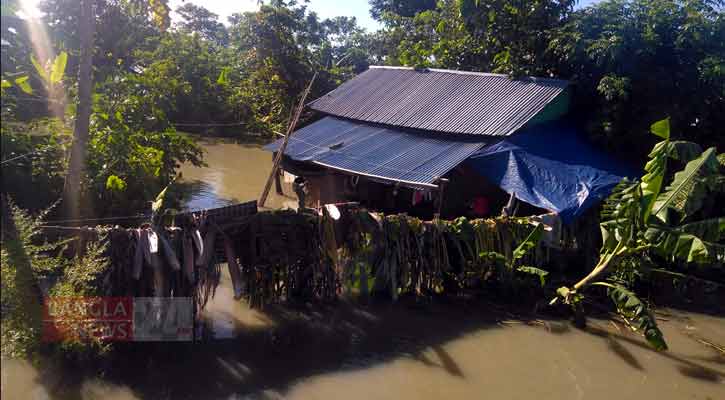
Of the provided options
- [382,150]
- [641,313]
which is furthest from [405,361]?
[382,150]

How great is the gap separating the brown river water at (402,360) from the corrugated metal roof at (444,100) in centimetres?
396

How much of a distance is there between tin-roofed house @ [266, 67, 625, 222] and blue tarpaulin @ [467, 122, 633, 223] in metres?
0.02

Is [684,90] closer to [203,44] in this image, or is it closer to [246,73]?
[246,73]

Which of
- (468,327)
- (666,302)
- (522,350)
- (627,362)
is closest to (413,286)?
(468,327)

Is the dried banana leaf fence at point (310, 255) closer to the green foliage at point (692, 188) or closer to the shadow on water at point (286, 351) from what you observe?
Answer: the shadow on water at point (286, 351)

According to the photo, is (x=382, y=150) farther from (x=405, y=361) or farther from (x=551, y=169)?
(x=405, y=361)

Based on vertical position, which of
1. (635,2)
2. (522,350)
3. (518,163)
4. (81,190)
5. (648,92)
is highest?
(635,2)

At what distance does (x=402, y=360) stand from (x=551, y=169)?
14.7ft

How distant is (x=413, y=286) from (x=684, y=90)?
20.9ft

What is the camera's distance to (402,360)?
21.7ft

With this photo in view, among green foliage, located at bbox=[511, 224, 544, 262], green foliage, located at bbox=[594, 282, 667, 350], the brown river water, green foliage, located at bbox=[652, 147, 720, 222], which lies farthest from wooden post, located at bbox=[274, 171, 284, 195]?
green foliage, located at bbox=[652, 147, 720, 222]

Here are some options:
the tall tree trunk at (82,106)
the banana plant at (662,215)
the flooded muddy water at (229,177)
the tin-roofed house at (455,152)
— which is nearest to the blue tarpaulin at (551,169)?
the tin-roofed house at (455,152)

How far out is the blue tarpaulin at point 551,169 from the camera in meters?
8.62

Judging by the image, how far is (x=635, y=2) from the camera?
10844mm
